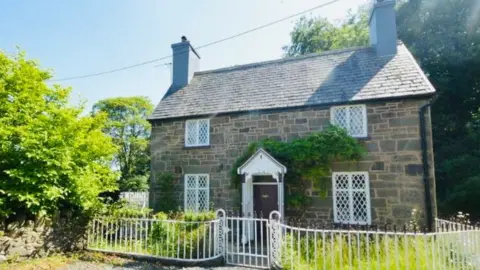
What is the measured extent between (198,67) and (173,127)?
5032 millimetres

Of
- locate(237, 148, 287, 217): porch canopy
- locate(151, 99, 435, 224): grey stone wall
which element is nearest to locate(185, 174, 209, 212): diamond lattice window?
locate(151, 99, 435, 224): grey stone wall

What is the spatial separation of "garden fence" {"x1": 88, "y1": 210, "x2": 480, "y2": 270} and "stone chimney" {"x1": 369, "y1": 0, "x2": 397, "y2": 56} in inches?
282

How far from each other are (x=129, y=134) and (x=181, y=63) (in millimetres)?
19019

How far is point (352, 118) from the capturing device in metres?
11.2

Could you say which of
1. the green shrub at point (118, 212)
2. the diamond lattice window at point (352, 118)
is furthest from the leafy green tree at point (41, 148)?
the diamond lattice window at point (352, 118)

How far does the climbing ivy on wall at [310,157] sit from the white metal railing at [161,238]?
4.07 m

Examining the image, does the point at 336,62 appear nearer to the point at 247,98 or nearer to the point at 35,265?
the point at 247,98

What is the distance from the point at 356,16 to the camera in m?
29.8

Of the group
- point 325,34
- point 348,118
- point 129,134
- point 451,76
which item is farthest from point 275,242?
point 129,134

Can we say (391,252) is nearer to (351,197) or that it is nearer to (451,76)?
(351,197)

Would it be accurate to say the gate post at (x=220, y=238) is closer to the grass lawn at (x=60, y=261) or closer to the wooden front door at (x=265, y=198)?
the grass lawn at (x=60, y=261)

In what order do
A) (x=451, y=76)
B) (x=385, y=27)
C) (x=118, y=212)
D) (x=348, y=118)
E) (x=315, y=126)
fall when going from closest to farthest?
(x=118, y=212)
(x=348, y=118)
(x=315, y=126)
(x=385, y=27)
(x=451, y=76)

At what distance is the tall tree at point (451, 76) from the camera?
1828 centimetres

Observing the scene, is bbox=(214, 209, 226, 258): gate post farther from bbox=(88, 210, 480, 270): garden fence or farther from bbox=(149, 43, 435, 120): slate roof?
bbox=(149, 43, 435, 120): slate roof
